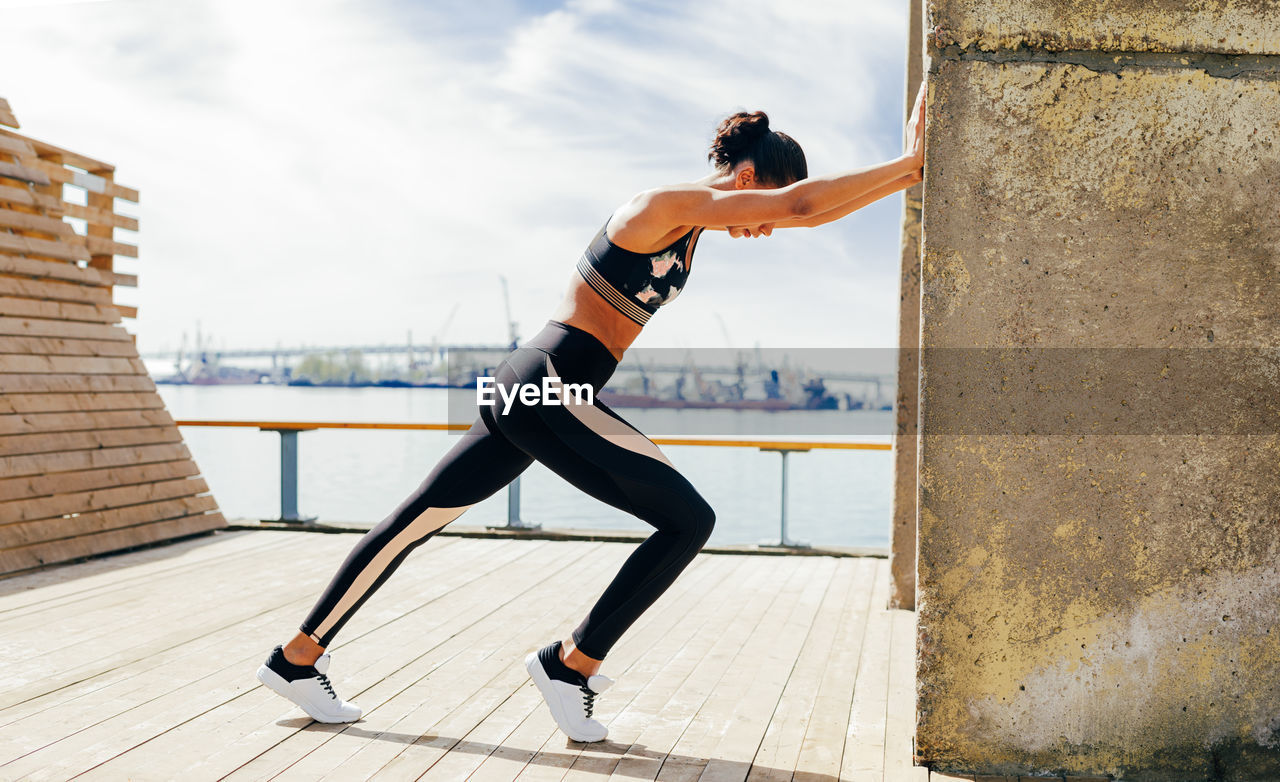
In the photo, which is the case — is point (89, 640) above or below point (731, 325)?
below

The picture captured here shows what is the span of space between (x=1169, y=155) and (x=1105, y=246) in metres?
0.22

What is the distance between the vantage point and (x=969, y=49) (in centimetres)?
191

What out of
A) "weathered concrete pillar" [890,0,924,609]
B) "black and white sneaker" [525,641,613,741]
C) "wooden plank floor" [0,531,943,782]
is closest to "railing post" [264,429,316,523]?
"wooden plank floor" [0,531,943,782]

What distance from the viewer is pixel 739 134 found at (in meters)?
2.04

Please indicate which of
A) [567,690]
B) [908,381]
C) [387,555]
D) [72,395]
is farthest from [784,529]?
[72,395]

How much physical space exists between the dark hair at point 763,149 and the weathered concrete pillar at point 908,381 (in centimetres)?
180

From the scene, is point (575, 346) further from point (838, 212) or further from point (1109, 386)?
point (1109, 386)

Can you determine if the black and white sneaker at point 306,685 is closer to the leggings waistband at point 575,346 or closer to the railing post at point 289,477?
the leggings waistband at point 575,346

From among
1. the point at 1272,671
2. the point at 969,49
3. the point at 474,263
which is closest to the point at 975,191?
the point at 969,49

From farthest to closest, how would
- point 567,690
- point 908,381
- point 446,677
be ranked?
1. point 908,381
2. point 446,677
3. point 567,690

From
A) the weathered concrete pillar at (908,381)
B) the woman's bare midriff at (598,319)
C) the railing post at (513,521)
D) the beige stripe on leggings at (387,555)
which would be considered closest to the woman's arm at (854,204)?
the woman's bare midriff at (598,319)

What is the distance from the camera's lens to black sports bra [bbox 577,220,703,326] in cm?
199

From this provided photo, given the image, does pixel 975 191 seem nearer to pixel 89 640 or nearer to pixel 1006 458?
pixel 1006 458

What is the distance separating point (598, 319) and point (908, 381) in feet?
6.64
